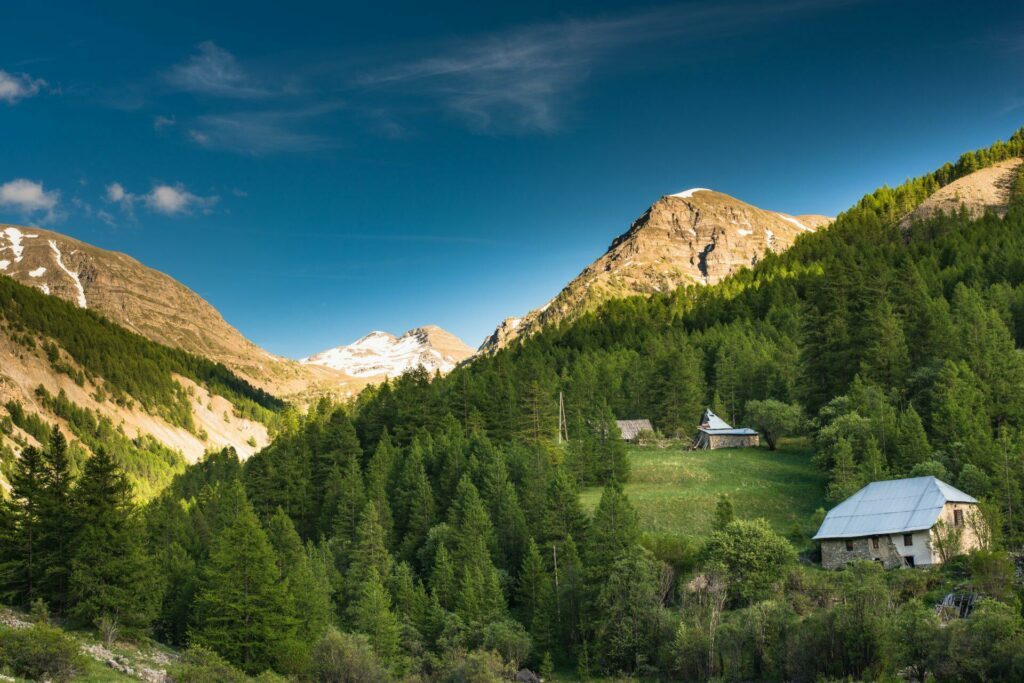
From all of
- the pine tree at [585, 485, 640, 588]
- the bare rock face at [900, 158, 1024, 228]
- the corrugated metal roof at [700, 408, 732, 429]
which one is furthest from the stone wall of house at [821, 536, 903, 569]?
the bare rock face at [900, 158, 1024, 228]

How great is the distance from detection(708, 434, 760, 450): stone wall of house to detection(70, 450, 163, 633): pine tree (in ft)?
208

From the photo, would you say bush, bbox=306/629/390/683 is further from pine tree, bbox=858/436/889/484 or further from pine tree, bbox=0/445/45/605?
pine tree, bbox=858/436/889/484

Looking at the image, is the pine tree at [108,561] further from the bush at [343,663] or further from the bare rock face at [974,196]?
the bare rock face at [974,196]

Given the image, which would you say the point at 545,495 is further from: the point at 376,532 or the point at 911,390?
the point at 911,390

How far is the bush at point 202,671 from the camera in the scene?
36562 millimetres

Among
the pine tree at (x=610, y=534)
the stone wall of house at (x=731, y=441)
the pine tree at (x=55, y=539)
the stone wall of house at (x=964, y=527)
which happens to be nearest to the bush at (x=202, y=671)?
the pine tree at (x=55, y=539)

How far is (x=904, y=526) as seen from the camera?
5322 centimetres

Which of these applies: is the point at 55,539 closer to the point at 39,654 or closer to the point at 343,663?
the point at 343,663

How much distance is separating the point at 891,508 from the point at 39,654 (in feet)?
173

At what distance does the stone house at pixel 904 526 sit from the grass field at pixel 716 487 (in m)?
6.56

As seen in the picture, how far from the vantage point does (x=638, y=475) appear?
274 ft

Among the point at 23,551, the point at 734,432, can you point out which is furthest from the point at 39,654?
the point at 734,432

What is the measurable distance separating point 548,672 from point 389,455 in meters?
42.9

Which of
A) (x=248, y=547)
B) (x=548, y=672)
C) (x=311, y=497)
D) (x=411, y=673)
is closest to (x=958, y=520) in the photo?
(x=548, y=672)
